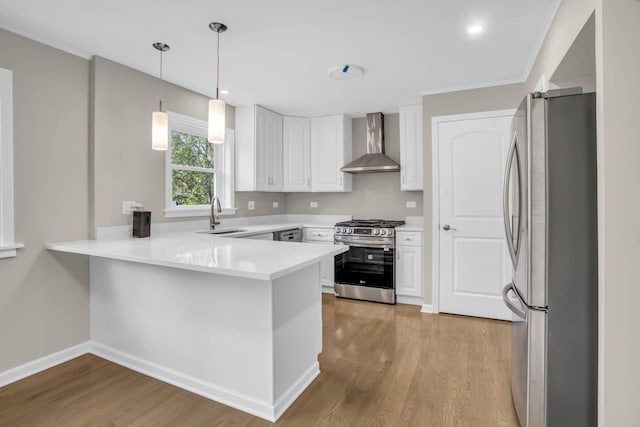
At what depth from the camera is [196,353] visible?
83.1 inches

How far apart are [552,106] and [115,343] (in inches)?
122

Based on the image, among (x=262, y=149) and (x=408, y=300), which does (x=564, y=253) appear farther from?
(x=262, y=149)

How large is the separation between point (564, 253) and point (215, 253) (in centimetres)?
176

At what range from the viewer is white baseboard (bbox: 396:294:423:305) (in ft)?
12.6

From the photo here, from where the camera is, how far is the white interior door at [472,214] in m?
3.29

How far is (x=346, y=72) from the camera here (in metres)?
3.01

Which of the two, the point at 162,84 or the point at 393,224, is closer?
the point at 162,84

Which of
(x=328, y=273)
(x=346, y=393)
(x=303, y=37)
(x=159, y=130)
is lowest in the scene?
(x=346, y=393)

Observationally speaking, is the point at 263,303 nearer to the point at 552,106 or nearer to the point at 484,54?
the point at 552,106

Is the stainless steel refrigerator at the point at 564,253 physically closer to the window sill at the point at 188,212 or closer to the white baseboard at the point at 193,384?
the white baseboard at the point at 193,384

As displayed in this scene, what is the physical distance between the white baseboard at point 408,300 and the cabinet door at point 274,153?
2.08 metres

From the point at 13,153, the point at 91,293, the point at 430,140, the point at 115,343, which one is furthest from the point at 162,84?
the point at 430,140

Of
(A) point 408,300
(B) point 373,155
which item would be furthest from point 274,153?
(A) point 408,300

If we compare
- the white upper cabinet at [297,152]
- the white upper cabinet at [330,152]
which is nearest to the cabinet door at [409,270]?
the white upper cabinet at [330,152]
